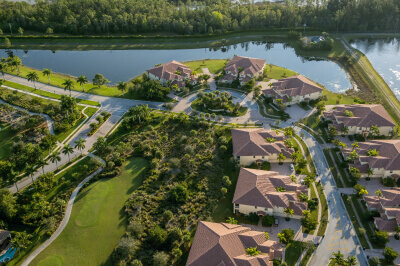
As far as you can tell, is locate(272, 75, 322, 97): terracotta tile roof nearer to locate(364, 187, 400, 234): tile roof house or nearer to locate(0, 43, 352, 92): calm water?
locate(0, 43, 352, 92): calm water

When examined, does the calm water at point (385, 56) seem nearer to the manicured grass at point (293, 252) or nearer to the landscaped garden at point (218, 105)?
the landscaped garden at point (218, 105)

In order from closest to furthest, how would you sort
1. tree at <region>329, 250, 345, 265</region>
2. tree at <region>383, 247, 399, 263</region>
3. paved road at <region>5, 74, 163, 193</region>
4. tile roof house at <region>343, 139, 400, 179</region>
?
1. tree at <region>329, 250, 345, 265</region>
2. tree at <region>383, 247, 399, 263</region>
3. tile roof house at <region>343, 139, 400, 179</region>
4. paved road at <region>5, 74, 163, 193</region>

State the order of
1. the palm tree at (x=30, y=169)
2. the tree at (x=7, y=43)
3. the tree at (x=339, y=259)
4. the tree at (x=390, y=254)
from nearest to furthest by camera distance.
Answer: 1. the tree at (x=339, y=259)
2. the tree at (x=390, y=254)
3. the palm tree at (x=30, y=169)
4. the tree at (x=7, y=43)

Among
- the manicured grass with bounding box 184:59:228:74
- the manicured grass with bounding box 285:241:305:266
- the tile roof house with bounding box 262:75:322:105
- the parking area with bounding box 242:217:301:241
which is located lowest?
the manicured grass with bounding box 285:241:305:266

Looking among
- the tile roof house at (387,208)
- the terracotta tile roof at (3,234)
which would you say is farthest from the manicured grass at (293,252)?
the terracotta tile roof at (3,234)

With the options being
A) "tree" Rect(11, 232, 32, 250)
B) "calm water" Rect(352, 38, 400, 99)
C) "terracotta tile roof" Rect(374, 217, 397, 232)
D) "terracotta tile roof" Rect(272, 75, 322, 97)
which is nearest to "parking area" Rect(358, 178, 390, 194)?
"terracotta tile roof" Rect(374, 217, 397, 232)

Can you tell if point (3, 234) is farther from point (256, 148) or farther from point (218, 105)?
point (218, 105)
